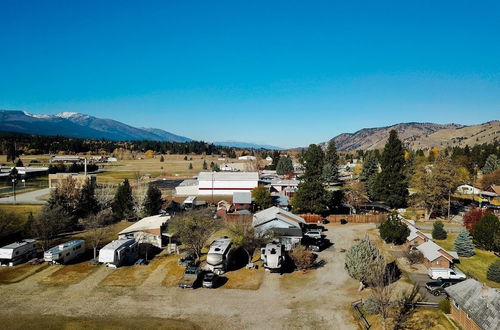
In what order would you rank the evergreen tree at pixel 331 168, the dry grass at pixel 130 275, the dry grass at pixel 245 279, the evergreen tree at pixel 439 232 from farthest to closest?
the evergreen tree at pixel 331 168
the evergreen tree at pixel 439 232
the dry grass at pixel 130 275
the dry grass at pixel 245 279

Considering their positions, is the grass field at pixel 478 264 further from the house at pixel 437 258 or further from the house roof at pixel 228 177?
the house roof at pixel 228 177

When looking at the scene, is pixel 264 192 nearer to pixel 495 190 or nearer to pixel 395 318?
pixel 395 318

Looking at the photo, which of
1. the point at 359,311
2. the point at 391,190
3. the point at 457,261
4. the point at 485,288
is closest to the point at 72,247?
the point at 359,311

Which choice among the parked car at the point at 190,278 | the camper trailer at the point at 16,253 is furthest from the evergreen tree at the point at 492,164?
the camper trailer at the point at 16,253

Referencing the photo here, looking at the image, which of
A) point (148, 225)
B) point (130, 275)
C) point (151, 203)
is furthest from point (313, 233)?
point (151, 203)

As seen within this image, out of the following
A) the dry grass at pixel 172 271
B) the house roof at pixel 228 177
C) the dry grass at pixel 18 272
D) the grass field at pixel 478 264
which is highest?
the house roof at pixel 228 177

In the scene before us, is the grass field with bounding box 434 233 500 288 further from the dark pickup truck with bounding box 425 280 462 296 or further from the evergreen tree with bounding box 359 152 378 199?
the evergreen tree with bounding box 359 152 378 199

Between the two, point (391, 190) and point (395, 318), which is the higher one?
point (391, 190)

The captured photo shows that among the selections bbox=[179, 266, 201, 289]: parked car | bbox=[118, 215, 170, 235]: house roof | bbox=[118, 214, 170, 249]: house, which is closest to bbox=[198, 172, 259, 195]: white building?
bbox=[118, 215, 170, 235]: house roof
